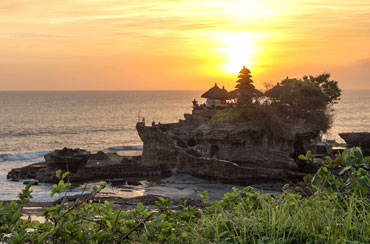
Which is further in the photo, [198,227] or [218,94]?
[218,94]

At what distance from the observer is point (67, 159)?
51344mm

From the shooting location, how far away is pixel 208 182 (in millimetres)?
50406

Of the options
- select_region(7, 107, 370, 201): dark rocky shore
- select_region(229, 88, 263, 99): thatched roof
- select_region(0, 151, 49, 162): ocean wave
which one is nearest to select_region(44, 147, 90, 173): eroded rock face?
select_region(7, 107, 370, 201): dark rocky shore

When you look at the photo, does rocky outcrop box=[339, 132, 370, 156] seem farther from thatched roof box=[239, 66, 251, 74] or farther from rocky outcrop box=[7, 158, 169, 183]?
rocky outcrop box=[7, 158, 169, 183]

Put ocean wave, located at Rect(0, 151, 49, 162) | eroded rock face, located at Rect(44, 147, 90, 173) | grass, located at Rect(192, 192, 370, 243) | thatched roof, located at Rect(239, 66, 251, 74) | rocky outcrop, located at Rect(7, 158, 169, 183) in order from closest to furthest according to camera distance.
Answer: grass, located at Rect(192, 192, 370, 243) < eroded rock face, located at Rect(44, 147, 90, 173) < rocky outcrop, located at Rect(7, 158, 169, 183) < thatched roof, located at Rect(239, 66, 251, 74) < ocean wave, located at Rect(0, 151, 49, 162)

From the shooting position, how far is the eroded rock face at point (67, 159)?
170 ft

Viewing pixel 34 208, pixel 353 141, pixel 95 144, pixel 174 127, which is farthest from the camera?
pixel 95 144

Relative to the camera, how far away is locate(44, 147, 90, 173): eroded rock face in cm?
5188

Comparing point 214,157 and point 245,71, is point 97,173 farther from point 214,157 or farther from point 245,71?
point 245,71

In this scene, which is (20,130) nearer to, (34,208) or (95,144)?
(95,144)

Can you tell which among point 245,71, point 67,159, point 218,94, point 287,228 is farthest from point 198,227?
point 218,94

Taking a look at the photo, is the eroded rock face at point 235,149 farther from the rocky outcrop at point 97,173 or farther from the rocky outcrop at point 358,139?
the rocky outcrop at point 358,139

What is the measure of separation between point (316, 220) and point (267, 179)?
41997 mm

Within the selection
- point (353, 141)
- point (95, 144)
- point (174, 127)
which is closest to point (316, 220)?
point (353, 141)
